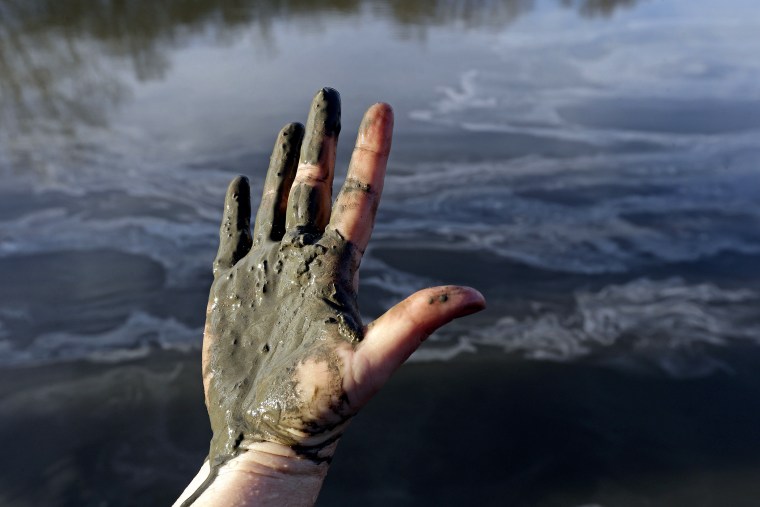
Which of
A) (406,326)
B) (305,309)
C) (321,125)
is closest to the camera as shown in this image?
(406,326)

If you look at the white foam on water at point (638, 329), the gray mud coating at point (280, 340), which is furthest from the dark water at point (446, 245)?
the gray mud coating at point (280, 340)

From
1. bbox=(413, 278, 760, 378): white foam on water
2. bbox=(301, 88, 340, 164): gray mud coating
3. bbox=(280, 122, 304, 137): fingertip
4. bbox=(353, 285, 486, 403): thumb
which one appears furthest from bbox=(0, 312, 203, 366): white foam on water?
bbox=(353, 285, 486, 403): thumb

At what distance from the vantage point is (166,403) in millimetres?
2652

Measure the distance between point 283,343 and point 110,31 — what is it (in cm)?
553

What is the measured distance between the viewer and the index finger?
1.64 metres

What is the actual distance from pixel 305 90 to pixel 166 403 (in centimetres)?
286

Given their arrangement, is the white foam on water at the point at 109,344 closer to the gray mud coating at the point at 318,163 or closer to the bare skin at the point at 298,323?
the bare skin at the point at 298,323

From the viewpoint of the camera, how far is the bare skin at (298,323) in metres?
1.35

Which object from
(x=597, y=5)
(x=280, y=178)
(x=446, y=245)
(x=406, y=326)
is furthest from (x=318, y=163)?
(x=597, y=5)

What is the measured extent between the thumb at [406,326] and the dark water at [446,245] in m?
1.12

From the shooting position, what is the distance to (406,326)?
1311 millimetres

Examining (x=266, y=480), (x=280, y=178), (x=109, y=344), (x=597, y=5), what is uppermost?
(x=597, y=5)

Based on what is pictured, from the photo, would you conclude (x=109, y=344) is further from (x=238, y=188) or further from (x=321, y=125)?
(x=321, y=125)

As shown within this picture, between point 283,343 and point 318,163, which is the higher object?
point 318,163
